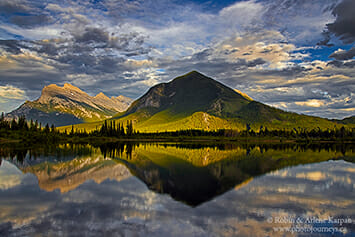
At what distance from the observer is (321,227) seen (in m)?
17.3

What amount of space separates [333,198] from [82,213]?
23458 mm

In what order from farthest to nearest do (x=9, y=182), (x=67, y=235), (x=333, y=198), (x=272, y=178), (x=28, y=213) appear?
(x=272, y=178) → (x=9, y=182) → (x=333, y=198) → (x=28, y=213) → (x=67, y=235)

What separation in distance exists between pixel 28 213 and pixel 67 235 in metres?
6.15

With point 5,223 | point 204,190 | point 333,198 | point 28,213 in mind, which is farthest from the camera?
point 204,190

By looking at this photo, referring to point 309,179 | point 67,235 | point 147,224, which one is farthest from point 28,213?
point 309,179

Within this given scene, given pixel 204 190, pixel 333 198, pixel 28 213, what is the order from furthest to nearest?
pixel 204 190 → pixel 333 198 → pixel 28 213

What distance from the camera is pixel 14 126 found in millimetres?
155750

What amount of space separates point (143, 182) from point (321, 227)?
21.1 m

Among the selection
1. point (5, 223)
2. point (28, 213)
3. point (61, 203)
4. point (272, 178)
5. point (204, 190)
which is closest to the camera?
point (5, 223)

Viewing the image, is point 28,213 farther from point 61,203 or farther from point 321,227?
point 321,227

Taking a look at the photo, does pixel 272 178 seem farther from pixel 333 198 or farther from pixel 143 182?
pixel 143 182

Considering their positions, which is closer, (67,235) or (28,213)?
(67,235)

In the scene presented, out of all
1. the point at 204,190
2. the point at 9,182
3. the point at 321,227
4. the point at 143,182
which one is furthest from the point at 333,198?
the point at 9,182

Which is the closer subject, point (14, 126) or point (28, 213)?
point (28, 213)
